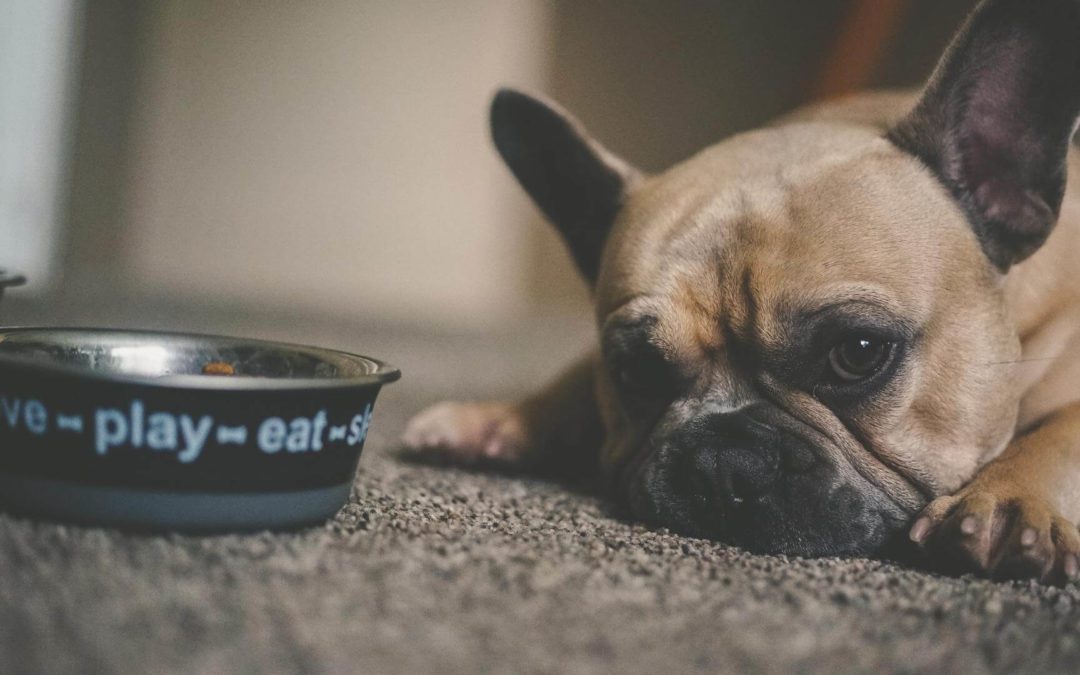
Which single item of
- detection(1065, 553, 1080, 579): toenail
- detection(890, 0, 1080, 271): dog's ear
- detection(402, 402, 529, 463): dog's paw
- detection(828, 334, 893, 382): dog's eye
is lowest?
detection(402, 402, 529, 463): dog's paw

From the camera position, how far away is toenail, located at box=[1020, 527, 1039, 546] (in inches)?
30.3

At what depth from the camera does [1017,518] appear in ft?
2.63

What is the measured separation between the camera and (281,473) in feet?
2.38

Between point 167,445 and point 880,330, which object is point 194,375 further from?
point 880,330

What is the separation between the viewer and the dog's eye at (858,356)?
36.0 inches

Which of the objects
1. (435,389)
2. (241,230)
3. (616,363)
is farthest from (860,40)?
(241,230)

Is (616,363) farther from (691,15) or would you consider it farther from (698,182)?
(691,15)

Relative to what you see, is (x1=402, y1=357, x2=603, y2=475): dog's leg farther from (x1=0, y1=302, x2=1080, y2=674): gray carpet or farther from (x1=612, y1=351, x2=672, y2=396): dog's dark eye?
(x1=0, y1=302, x2=1080, y2=674): gray carpet

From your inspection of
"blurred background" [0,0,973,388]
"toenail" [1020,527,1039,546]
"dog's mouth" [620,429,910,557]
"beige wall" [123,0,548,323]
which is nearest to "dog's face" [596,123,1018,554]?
"dog's mouth" [620,429,910,557]

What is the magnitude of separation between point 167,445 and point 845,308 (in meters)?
0.55

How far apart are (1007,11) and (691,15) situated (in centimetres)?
→ 234

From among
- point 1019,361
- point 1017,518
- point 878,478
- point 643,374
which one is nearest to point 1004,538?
point 1017,518

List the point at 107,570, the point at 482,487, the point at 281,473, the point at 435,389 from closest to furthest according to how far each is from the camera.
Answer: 1. the point at 107,570
2. the point at 281,473
3. the point at 482,487
4. the point at 435,389

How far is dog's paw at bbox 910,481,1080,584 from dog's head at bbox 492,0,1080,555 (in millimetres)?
63
